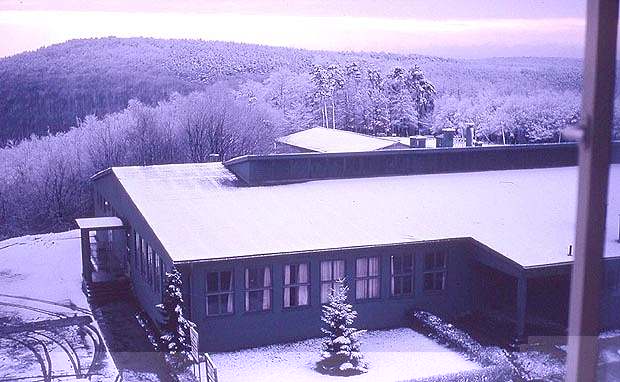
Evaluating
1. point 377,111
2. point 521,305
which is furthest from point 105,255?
point 377,111

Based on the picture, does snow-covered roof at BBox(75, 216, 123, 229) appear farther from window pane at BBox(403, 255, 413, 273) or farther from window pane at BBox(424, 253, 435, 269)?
window pane at BBox(424, 253, 435, 269)

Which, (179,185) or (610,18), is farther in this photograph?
(179,185)

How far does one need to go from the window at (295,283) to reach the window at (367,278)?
74cm

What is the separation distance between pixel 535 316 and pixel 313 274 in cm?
327

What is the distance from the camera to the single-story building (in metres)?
8.58

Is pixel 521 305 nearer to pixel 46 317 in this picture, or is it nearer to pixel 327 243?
pixel 327 243

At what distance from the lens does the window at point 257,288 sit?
862 cm

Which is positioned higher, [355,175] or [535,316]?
[355,175]

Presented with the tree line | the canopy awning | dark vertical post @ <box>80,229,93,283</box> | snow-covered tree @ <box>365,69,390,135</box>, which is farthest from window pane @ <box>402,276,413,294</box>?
snow-covered tree @ <box>365,69,390,135</box>

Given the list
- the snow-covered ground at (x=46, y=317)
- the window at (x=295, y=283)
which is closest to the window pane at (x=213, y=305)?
the window at (x=295, y=283)

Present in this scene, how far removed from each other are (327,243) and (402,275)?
4.11 feet

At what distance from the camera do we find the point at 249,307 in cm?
866

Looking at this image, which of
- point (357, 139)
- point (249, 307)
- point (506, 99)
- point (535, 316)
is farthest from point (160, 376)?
point (506, 99)

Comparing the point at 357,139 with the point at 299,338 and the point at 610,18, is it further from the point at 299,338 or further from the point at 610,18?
the point at 610,18
